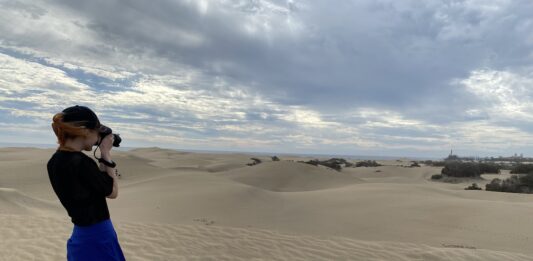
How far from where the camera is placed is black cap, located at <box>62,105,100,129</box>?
2.98 meters

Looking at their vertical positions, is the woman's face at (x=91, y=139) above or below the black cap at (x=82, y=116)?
below

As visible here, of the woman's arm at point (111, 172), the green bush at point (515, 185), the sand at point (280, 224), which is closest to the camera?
the woman's arm at point (111, 172)

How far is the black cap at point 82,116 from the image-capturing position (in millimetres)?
2984

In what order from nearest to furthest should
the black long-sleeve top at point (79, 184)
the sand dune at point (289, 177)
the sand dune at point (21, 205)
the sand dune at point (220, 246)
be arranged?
the black long-sleeve top at point (79, 184) → the sand dune at point (220, 246) → the sand dune at point (21, 205) → the sand dune at point (289, 177)

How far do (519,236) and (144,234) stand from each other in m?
8.60

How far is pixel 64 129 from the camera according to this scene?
2938mm

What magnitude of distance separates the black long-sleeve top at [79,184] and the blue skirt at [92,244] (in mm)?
61

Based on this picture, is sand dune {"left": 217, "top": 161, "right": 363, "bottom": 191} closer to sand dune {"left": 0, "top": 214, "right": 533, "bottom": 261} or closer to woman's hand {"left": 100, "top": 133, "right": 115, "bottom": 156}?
sand dune {"left": 0, "top": 214, "right": 533, "bottom": 261}

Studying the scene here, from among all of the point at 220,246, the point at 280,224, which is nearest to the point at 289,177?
the point at 280,224

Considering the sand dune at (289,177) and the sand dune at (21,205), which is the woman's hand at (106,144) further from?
the sand dune at (289,177)

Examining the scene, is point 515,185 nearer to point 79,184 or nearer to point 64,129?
point 79,184

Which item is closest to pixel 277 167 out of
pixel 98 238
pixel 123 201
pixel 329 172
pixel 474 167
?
pixel 329 172

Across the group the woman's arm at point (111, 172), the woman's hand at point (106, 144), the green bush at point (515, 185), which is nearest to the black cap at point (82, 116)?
the woman's hand at point (106, 144)

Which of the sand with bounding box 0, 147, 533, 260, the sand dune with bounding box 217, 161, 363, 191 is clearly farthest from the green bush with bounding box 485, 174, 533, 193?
the sand dune with bounding box 217, 161, 363, 191
